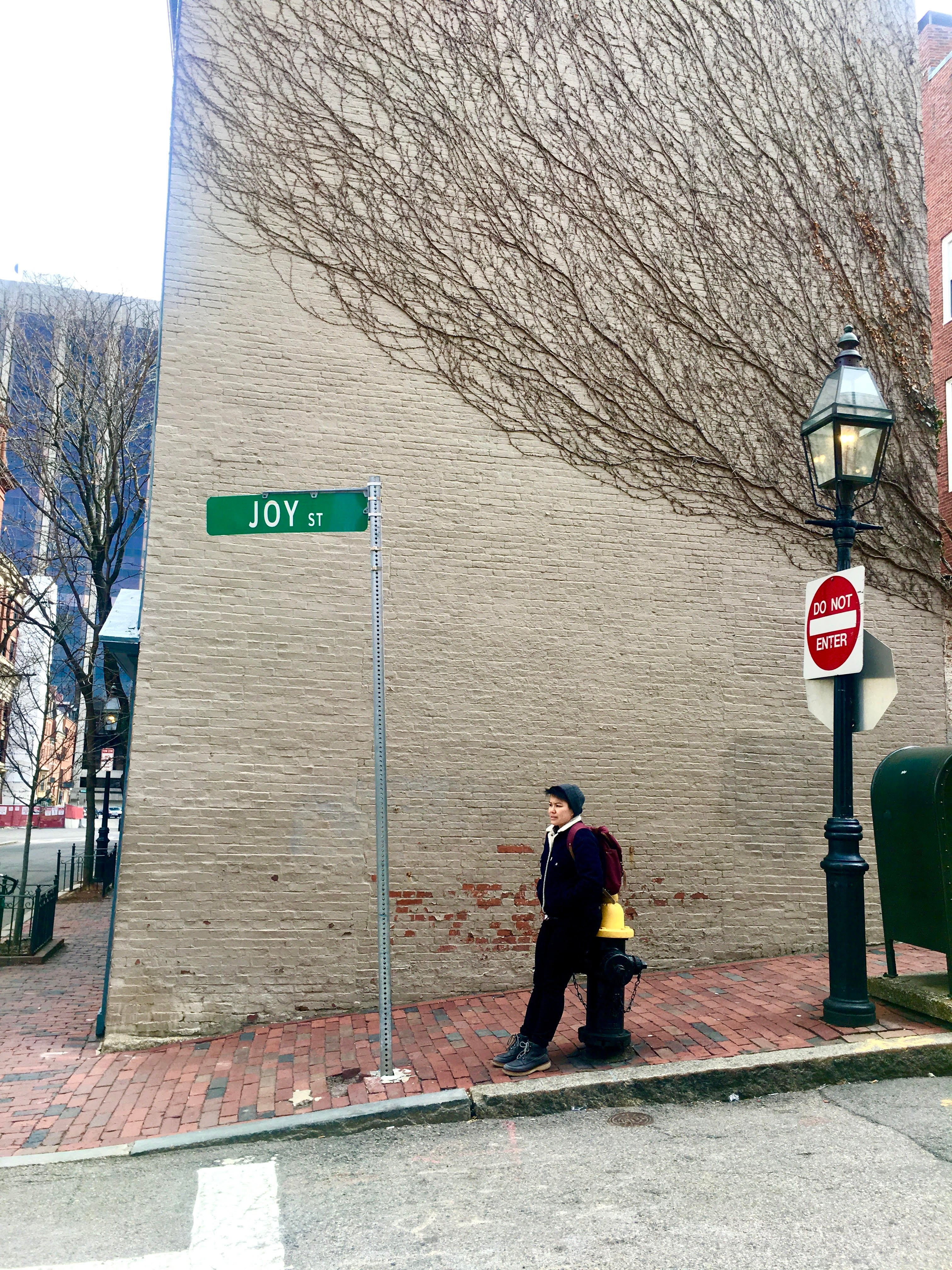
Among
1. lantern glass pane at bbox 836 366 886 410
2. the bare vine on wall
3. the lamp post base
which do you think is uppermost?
the bare vine on wall

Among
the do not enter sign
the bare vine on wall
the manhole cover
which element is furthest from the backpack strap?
the bare vine on wall

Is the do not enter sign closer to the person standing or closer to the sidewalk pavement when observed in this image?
the person standing

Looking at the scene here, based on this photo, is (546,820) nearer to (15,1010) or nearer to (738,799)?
(738,799)

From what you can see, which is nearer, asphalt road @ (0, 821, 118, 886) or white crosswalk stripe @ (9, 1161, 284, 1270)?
white crosswalk stripe @ (9, 1161, 284, 1270)

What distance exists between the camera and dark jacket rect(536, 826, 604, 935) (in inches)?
211

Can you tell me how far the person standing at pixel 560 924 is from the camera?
5379mm

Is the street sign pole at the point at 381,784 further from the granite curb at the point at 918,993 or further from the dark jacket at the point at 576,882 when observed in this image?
the granite curb at the point at 918,993

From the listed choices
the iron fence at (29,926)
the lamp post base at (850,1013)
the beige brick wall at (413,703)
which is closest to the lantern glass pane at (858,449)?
the beige brick wall at (413,703)

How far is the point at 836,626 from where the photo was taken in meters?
6.04

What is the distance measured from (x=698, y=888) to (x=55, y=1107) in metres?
4.91

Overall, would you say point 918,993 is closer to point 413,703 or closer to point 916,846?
point 916,846

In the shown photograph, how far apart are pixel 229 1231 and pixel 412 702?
4.27m

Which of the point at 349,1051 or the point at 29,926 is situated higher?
the point at 349,1051

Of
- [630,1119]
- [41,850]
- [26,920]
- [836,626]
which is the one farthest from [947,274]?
[41,850]
